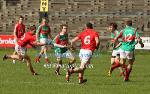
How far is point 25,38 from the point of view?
24.1 metres

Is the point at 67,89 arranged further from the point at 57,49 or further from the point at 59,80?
the point at 57,49

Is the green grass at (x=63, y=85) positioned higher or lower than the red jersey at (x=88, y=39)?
lower

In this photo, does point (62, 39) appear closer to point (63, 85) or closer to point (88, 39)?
point (88, 39)

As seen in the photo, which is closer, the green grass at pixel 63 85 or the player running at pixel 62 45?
the green grass at pixel 63 85

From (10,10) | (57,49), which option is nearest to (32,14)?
(10,10)

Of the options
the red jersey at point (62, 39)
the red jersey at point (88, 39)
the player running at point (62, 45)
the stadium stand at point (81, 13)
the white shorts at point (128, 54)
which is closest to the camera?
the red jersey at point (88, 39)

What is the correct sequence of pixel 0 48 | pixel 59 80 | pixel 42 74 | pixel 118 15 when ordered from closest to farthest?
pixel 59 80 → pixel 42 74 → pixel 0 48 → pixel 118 15

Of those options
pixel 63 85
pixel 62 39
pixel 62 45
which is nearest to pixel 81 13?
pixel 62 39

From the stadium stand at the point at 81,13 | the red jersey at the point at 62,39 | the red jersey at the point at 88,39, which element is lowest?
the stadium stand at the point at 81,13

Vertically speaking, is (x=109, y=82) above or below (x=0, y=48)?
above

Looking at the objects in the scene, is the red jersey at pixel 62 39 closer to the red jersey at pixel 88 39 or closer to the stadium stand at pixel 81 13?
the red jersey at pixel 88 39

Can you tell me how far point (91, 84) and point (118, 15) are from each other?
113 feet

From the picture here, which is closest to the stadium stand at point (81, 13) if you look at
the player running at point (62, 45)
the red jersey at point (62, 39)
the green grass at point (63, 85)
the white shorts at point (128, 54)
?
the player running at point (62, 45)

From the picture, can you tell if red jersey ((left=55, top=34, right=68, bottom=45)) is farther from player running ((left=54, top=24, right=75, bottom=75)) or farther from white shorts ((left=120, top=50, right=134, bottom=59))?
white shorts ((left=120, top=50, right=134, bottom=59))
